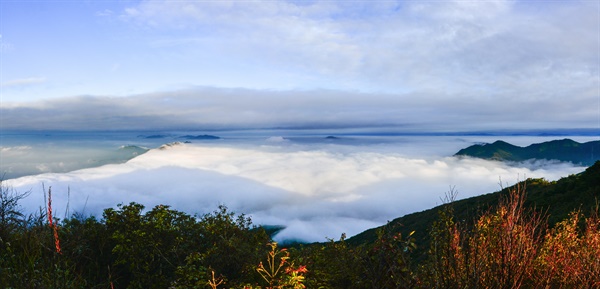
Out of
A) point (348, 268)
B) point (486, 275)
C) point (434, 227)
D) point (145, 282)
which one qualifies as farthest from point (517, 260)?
point (145, 282)

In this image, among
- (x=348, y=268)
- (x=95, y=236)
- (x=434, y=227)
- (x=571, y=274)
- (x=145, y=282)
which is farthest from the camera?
(x=95, y=236)

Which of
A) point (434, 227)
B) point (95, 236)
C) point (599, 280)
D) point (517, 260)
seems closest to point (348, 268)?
point (434, 227)

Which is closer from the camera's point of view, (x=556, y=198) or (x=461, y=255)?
(x=461, y=255)

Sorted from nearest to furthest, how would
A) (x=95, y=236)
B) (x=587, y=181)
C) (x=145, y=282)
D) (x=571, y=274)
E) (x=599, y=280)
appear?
(x=599, y=280) < (x=571, y=274) < (x=145, y=282) < (x=95, y=236) < (x=587, y=181)

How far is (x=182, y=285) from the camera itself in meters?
7.32

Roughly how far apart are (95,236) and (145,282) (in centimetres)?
242

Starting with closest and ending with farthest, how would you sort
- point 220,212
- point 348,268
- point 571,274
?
1. point 571,274
2. point 348,268
3. point 220,212

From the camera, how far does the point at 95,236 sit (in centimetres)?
1045

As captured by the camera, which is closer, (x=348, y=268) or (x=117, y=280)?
(x=348, y=268)

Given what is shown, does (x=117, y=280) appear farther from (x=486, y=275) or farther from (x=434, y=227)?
(x=486, y=275)

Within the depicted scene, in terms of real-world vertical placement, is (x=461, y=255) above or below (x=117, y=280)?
above

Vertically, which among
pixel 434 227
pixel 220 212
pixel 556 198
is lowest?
pixel 556 198

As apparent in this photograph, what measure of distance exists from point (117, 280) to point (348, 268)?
20.1 feet

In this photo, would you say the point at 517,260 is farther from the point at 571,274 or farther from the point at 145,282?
the point at 145,282
